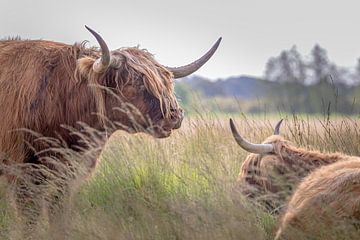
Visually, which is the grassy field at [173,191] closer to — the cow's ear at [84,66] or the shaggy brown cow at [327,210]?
the shaggy brown cow at [327,210]

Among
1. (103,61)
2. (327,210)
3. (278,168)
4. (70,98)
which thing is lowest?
(278,168)

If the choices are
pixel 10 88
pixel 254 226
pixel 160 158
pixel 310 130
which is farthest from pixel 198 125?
pixel 254 226

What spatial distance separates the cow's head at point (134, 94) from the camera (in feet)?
24.2

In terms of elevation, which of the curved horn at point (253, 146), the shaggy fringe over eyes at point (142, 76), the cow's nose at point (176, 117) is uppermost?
the shaggy fringe over eyes at point (142, 76)

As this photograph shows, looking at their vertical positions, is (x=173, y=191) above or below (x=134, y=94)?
below

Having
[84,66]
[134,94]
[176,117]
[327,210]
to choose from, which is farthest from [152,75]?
[327,210]

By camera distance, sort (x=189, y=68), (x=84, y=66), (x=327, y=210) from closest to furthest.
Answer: (x=327, y=210)
(x=84, y=66)
(x=189, y=68)

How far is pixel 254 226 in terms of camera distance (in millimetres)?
6176

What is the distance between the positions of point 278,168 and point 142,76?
1.18 m

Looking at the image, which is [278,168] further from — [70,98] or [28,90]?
[28,90]

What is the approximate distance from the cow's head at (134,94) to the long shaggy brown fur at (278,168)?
67 centimetres

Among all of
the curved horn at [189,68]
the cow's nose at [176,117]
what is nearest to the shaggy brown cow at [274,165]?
the cow's nose at [176,117]

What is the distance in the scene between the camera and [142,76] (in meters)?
7.45

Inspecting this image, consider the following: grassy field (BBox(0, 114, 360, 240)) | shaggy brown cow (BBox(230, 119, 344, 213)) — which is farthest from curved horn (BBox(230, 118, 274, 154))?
grassy field (BBox(0, 114, 360, 240))
